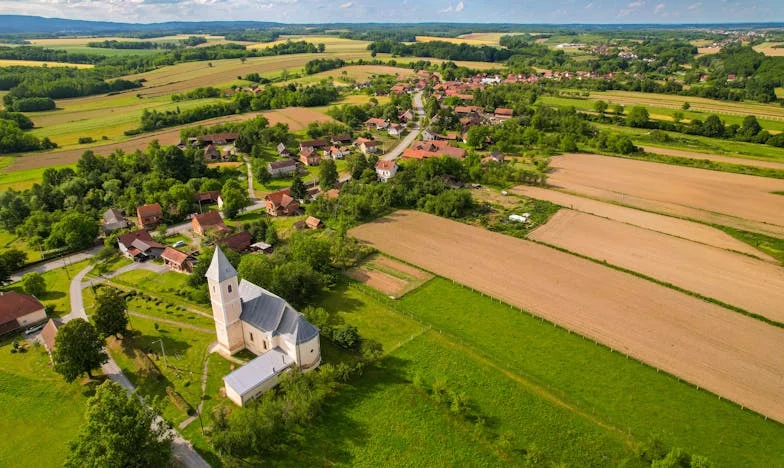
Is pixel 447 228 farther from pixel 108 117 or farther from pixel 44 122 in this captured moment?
pixel 44 122

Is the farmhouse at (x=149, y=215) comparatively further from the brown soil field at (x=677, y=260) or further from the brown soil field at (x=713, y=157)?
the brown soil field at (x=713, y=157)

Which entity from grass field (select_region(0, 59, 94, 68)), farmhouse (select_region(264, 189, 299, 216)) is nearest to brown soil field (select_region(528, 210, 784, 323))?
farmhouse (select_region(264, 189, 299, 216))

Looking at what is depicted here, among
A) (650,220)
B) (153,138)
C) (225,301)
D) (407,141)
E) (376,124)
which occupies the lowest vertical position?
(650,220)

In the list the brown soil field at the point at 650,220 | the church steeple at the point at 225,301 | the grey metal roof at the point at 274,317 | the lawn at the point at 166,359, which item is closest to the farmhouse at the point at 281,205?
the lawn at the point at 166,359

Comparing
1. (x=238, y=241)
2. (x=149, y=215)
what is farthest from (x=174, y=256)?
(x=149, y=215)

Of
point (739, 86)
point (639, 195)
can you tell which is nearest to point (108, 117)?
point (639, 195)

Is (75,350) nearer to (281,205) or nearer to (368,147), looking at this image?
(281,205)
